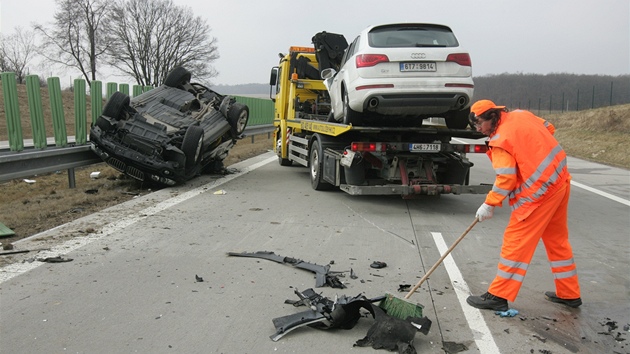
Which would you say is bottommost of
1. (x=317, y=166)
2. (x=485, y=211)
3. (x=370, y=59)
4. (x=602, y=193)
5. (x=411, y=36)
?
(x=602, y=193)

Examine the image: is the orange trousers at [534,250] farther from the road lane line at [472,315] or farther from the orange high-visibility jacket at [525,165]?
the road lane line at [472,315]

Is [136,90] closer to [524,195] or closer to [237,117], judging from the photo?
[237,117]

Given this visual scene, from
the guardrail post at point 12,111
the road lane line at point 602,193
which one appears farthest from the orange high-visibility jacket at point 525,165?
the guardrail post at point 12,111

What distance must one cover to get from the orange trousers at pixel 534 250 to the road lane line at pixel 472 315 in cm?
26

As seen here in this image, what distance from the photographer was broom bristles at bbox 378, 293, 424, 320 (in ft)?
12.7

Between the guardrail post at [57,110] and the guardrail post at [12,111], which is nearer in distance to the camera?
the guardrail post at [12,111]

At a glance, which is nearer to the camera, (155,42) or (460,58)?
(460,58)


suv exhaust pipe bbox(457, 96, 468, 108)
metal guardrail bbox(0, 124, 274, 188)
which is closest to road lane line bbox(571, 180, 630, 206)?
suv exhaust pipe bbox(457, 96, 468, 108)

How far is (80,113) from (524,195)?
851 cm

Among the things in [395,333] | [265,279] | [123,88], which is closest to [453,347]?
[395,333]

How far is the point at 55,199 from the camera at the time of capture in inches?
338

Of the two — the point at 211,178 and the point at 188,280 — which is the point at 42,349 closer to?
the point at 188,280

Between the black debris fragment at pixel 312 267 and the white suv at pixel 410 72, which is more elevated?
the white suv at pixel 410 72

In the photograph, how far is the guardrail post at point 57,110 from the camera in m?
9.31
